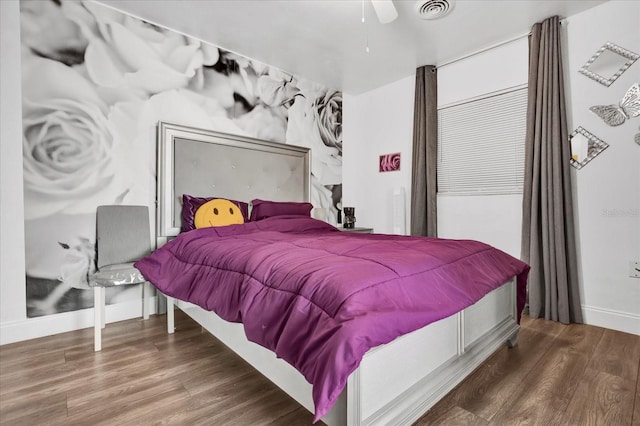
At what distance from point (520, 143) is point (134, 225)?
3507 millimetres

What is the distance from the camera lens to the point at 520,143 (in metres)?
2.95

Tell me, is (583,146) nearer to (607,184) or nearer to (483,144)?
(607,184)

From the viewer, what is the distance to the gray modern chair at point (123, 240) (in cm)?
232

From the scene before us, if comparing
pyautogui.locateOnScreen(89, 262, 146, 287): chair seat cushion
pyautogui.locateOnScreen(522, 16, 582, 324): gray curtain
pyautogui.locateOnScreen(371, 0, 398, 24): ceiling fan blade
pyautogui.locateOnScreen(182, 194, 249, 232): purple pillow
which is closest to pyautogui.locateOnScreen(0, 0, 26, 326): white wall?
pyautogui.locateOnScreen(89, 262, 146, 287): chair seat cushion

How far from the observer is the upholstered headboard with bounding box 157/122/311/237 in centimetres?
272

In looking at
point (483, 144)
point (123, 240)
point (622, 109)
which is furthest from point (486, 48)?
point (123, 240)

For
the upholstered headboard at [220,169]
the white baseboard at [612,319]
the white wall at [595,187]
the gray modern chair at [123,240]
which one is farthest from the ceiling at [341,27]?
the white baseboard at [612,319]

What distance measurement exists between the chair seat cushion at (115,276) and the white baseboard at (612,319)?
3400 mm

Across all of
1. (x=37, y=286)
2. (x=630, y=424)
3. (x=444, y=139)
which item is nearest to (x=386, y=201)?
(x=444, y=139)

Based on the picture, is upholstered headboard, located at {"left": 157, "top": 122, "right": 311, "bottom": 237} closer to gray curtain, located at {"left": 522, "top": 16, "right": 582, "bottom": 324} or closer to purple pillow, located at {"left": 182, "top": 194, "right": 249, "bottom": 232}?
purple pillow, located at {"left": 182, "top": 194, "right": 249, "bottom": 232}

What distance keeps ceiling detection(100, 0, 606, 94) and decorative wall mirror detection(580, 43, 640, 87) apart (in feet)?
1.29

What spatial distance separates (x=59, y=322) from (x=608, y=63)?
461cm

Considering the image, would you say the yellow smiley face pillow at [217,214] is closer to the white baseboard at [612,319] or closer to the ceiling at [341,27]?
the ceiling at [341,27]

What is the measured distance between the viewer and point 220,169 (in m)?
3.02
